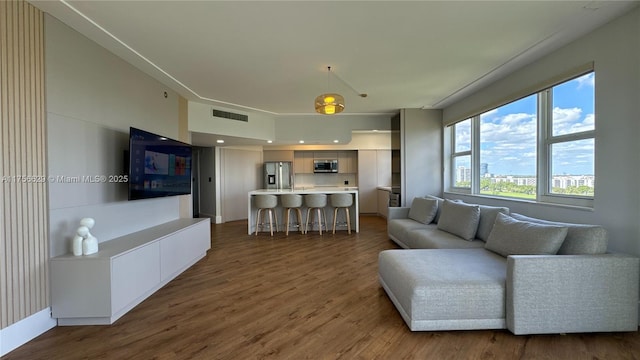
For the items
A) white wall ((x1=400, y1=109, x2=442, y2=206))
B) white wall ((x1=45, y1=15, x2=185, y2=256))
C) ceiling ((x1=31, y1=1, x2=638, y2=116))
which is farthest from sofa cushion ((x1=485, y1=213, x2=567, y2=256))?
white wall ((x1=45, y1=15, x2=185, y2=256))

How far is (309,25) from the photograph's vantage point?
8.21ft

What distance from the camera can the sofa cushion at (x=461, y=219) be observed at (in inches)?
135

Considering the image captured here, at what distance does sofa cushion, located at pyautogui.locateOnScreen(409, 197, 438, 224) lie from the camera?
4.50 meters

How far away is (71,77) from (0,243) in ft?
4.72

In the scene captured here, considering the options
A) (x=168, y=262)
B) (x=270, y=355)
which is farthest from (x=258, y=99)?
(x=270, y=355)

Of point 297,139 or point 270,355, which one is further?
point 297,139

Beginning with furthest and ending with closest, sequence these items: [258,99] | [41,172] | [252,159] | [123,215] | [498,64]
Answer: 1. [252,159]
2. [258,99]
3. [498,64]
4. [123,215]
5. [41,172]

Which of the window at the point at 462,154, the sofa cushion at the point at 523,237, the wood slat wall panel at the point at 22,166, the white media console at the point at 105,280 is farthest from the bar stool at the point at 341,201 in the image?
the wood slat wall panel at the point at 22,166

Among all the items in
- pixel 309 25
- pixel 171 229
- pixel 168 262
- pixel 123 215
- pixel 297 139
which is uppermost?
pixel 309 25

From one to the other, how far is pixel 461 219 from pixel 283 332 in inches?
99.9

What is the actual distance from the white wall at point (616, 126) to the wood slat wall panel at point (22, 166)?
4627 millimetres

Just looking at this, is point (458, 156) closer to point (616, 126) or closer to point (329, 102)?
point (616, 126)

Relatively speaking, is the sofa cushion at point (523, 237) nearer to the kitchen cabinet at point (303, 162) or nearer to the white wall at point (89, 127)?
the white wall at point (89, 127)

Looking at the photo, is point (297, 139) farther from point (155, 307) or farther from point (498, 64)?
point (155, 307)
